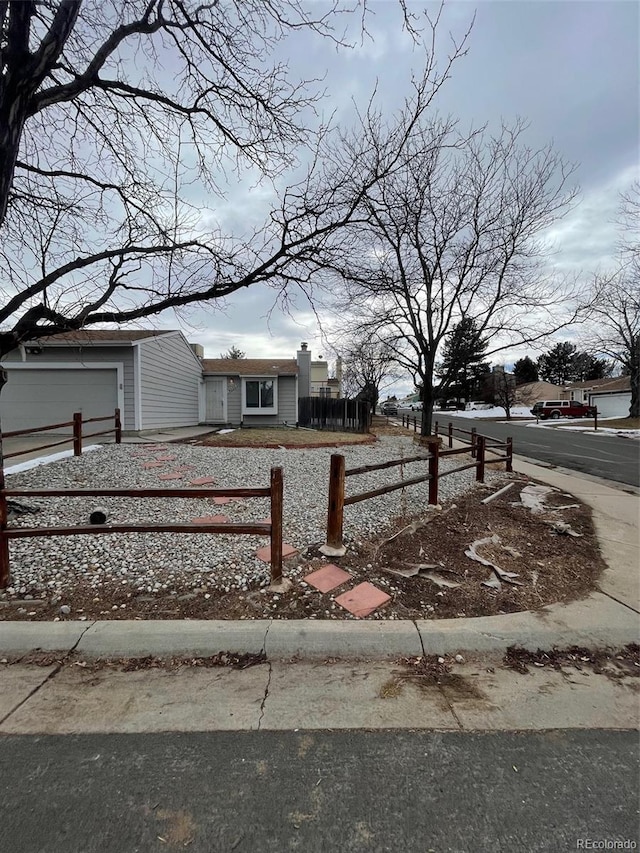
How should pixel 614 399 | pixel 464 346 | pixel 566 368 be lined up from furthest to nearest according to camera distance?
1. pixel 566 368
2. pixel 614 399
3. pixel 464 346

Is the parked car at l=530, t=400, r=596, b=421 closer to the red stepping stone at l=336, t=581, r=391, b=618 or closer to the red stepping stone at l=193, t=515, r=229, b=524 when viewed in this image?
the red stepping stone at l=193, t=515, r=229, b=524

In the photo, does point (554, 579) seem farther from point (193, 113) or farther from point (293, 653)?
point (193, 113)

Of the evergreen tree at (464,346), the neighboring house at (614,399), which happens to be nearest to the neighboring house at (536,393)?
the neighboring house at (614,399)

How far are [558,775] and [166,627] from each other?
89.8 inches

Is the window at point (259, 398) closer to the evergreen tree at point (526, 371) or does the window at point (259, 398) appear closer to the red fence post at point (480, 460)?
the red fence post at point (480, 460)

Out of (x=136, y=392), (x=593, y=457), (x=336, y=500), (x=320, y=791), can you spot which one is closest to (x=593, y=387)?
(x=593, y=457)

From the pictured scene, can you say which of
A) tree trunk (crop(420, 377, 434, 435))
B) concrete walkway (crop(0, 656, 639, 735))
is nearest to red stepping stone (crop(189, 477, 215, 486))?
concrete walkway (crop(0, 656, 639, 735))

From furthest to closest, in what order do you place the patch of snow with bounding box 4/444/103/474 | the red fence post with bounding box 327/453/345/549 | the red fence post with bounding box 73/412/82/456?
the red fence post with bounding box 73/412/82/456 → the patch of snow with bounding box 4/444/103/474 → the red fence post with bounding box 327/453/345/549

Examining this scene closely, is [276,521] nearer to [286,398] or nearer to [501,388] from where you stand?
[286,398]

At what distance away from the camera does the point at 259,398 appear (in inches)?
730

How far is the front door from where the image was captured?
62.3 feet

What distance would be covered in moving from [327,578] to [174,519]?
2.34m

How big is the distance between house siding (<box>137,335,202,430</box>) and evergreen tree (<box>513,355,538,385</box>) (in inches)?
2542

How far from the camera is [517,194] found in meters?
10.5
